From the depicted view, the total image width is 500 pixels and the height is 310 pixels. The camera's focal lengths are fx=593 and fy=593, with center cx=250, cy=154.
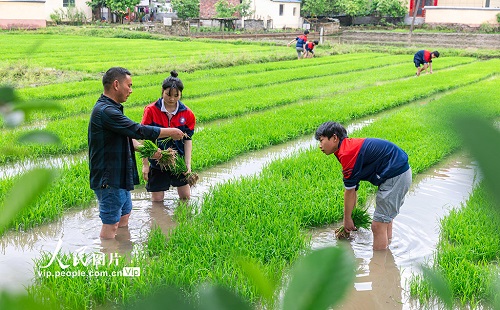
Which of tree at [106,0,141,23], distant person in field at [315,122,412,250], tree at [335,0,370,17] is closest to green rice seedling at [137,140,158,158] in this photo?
distant person in field at [315,122,412,250]

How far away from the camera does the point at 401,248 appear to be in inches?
187

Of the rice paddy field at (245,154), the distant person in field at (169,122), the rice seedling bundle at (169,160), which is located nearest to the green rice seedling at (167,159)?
the rice seedling bundle at (169,160)

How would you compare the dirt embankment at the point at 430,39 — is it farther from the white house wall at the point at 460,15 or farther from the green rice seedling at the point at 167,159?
the green rice seedling at the point at 167,159

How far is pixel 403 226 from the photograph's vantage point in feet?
17.2

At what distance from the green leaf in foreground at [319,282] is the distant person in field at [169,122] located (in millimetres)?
4598

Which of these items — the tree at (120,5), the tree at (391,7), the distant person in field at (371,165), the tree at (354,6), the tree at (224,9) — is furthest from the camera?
the tree at (224,9)

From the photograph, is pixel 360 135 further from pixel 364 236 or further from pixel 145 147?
pixel 145 147

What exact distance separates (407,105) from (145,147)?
8.95 meters

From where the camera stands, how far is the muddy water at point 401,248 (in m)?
3.96

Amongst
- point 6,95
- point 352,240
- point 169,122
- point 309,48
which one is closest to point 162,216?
point 169,122

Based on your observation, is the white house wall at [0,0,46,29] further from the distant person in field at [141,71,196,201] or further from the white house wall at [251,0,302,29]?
the distant person in field at [141,71,196,201]

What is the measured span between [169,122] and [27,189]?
189 inches

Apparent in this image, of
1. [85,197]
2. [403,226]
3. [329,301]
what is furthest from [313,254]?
[85,197]

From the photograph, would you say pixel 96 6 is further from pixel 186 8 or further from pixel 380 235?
pixel 380 235
